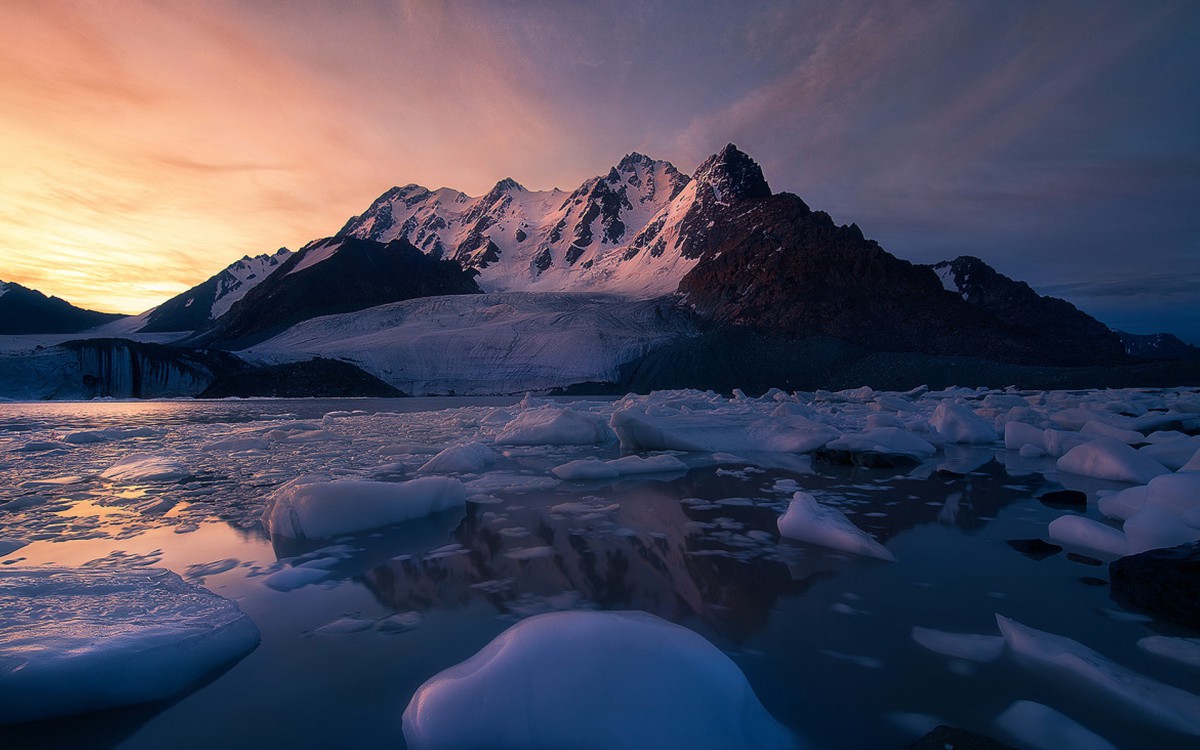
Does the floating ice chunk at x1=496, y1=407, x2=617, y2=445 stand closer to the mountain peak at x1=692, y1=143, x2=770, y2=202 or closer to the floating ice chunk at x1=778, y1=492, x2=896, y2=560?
the floating ice chunk at x1=778, y1=492, x2=896, y2=560

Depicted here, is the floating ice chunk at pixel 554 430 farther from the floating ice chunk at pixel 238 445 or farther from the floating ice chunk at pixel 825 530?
the floating ice chunk at pixel 825 530

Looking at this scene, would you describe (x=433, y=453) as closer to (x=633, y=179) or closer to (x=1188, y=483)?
(x=1188, y=483)

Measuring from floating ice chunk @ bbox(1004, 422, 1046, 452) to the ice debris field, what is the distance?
2242 mm

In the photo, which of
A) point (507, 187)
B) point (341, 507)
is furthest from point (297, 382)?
point (507, 187)

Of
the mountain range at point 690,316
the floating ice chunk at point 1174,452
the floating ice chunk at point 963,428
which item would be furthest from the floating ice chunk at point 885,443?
the mountain range at point 690,316

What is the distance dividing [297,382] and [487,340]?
16.2 m

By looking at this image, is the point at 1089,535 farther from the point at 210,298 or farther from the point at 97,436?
the point at 210,298

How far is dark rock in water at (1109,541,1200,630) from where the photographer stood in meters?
2.23

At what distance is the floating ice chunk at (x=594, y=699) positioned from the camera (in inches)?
56.7

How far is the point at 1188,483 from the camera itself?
10.3 ft

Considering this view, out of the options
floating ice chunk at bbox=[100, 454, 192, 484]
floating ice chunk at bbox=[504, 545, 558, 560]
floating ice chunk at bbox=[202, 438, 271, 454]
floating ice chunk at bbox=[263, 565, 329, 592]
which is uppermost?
floating ice chunk at bbox=[504, 545, 558, 560]

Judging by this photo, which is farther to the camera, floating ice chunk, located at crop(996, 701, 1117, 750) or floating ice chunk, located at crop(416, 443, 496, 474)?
floating ice chunk, located at crop(416, 443, 496, 474)

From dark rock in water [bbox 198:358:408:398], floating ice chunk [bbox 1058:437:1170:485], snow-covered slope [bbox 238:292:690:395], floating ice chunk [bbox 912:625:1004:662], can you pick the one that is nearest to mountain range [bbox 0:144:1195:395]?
snow-covered slope [bbox 238:292:690:395]

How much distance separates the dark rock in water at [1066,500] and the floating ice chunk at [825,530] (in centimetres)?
222
